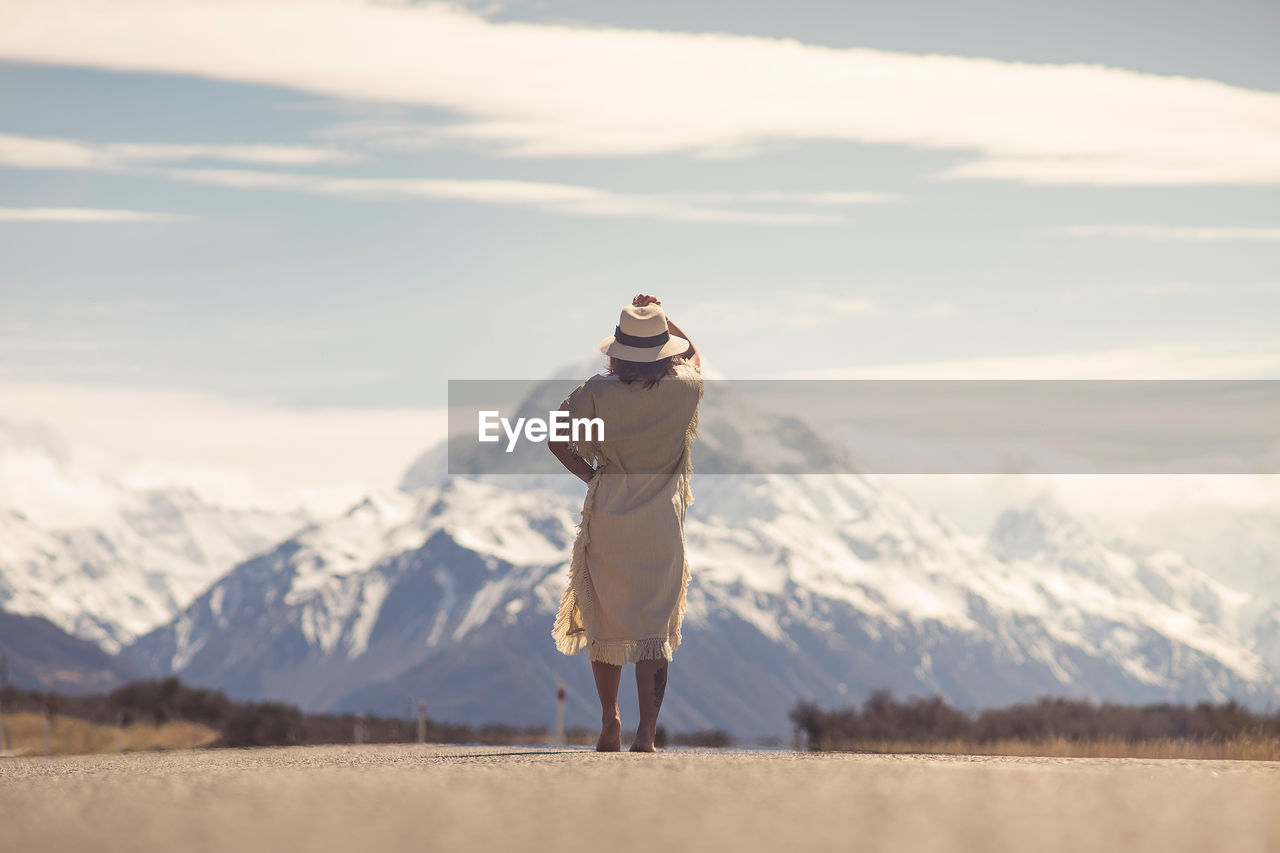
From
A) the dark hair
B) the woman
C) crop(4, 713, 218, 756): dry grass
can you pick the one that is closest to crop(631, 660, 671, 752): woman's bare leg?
the woman

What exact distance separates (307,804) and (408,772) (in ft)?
3.88

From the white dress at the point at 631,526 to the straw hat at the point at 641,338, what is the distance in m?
0.16

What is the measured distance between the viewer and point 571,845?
17.1ft

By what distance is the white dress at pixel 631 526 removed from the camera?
977 cm

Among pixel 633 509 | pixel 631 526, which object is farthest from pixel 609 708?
pixel 633 509

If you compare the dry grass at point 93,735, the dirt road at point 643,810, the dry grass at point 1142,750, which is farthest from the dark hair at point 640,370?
the dry grass at point 93,735

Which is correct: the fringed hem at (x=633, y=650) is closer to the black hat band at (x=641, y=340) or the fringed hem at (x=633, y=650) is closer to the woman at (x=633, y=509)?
the woman at (x=633, y=509)

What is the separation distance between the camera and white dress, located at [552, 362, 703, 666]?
977 centimetres

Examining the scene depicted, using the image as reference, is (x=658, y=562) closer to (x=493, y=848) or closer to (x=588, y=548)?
(x=588, y=548)

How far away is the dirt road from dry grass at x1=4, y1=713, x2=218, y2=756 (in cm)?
2092

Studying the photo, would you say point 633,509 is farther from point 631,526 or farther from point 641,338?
point 641,338

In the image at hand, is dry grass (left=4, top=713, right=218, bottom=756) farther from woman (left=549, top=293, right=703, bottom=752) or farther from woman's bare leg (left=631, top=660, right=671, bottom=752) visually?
woman's bare leg (left=631, top=660, right=671, bottom=752)

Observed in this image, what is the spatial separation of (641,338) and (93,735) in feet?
76.5

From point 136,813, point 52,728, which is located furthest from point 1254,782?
point 52,728
